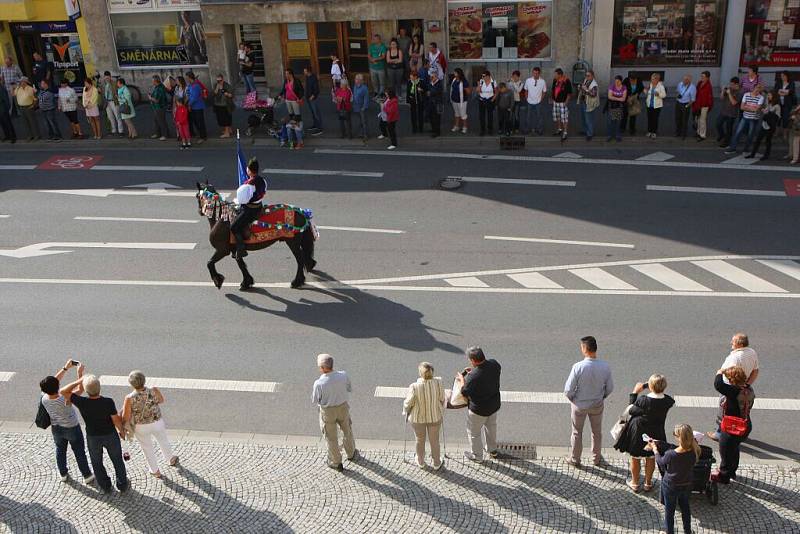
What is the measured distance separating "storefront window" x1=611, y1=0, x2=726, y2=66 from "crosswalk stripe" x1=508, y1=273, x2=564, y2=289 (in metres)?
13.4

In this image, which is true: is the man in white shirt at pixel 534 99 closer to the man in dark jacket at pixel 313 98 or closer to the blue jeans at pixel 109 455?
the man in dark jacket at pixel 313 98

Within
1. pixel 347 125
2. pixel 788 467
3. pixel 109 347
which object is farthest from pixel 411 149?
pixel 788 467

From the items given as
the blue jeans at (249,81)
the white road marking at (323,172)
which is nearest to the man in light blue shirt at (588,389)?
the white road marking at (323,172)

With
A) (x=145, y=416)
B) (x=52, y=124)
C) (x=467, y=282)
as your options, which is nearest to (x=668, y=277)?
(x=467, y=282)

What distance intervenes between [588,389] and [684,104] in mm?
13331

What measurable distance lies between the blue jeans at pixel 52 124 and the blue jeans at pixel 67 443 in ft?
53.4

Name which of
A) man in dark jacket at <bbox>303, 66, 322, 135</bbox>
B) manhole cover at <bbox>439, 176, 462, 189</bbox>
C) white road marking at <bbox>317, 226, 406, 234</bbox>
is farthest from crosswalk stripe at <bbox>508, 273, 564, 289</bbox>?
man in dark jacket at <bbox>303, 66, 322, 135</bbox>

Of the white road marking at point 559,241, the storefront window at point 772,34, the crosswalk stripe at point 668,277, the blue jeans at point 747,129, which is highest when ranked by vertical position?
the storefront window at point 772,34

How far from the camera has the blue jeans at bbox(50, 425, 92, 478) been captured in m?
8.04

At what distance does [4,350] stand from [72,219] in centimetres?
550

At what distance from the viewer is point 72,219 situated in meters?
16.0

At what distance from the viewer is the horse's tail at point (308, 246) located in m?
12.5

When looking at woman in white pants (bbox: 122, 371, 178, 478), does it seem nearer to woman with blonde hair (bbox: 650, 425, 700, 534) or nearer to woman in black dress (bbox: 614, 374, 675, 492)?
woman in black dress (bbox: 614, 374, 675, 492)

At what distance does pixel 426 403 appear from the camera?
7996 millimetres
